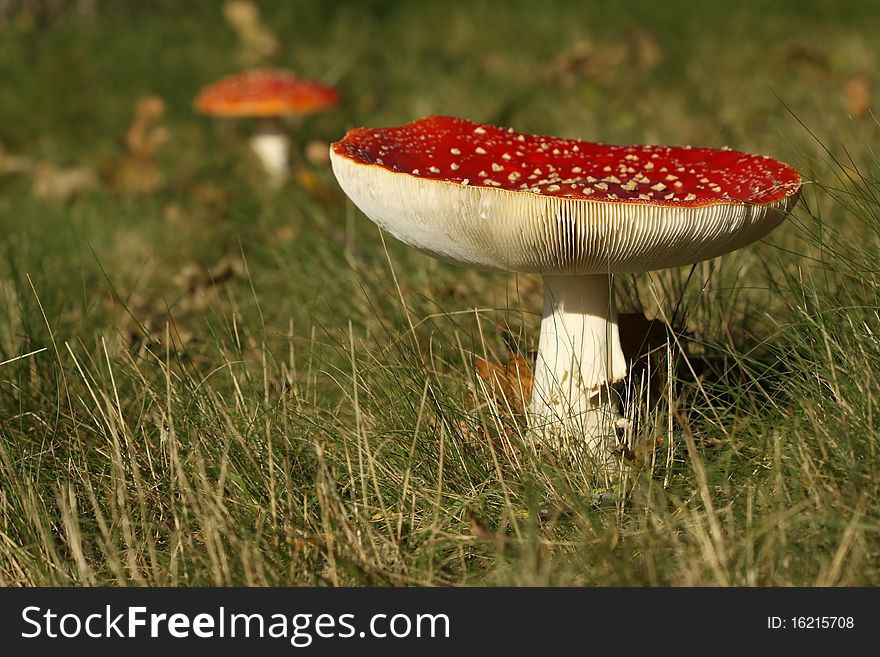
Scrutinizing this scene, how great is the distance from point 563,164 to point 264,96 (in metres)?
3.49

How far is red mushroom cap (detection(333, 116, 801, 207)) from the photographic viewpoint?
105 inches

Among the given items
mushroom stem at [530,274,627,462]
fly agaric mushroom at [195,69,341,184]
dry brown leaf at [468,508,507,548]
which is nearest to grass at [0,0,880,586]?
dry brown leaf at [468,508,507,548]

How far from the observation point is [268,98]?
607cm

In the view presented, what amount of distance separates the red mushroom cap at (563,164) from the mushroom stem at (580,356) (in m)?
0.32

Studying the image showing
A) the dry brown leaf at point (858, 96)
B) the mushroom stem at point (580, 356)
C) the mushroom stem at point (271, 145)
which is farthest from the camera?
the mushroom stem at point (271, 145)

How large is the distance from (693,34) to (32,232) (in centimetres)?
473

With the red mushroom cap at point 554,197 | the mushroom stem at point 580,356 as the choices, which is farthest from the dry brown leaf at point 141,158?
the mushroom stem at point 580,356

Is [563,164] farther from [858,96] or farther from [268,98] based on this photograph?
[858,96]

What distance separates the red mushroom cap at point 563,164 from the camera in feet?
8.72

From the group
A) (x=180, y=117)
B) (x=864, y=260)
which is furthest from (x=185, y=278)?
(x=864, y=260)

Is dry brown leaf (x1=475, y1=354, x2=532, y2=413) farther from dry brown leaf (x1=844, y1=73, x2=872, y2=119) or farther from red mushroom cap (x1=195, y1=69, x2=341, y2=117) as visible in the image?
dry brown leaf (x1=844, y1=73, x2=872, y2=119)

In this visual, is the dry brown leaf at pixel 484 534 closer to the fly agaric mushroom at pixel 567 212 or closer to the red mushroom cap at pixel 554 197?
the fly agaric mushroom at pixel 567 212

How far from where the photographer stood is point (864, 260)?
2959mm
